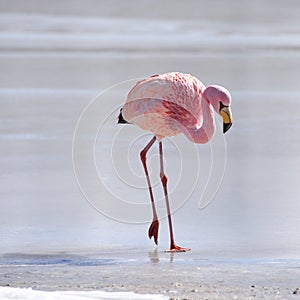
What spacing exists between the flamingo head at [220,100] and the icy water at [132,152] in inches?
24.3

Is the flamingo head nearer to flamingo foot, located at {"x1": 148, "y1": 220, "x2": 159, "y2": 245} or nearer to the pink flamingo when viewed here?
the pink flamingo

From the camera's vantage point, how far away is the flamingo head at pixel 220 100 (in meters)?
7.02

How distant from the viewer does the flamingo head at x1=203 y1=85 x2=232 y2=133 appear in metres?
7.02

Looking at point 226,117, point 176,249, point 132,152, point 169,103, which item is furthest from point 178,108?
point 132,152

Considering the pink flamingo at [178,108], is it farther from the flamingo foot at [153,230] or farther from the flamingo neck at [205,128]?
the flamingo foot at [153,230]

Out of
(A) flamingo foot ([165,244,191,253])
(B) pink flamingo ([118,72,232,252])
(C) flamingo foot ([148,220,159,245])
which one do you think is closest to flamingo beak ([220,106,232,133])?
(B) pink flamingo ([118,72,232,252])

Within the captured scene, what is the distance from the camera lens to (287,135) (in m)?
10.4

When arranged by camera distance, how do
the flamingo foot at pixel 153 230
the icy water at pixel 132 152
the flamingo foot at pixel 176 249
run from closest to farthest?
the flamingo foot at pixel 176 249 → the icy water at pixel 132 152 → the flamingo foot at pixel 153 230

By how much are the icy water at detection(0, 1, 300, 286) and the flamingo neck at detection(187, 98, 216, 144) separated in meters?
0.49

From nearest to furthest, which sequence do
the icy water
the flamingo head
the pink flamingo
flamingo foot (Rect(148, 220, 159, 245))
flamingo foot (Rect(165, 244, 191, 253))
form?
flamingo foot (Rect(165, 244, 191, 253)), the icy water, flamingo foot (Rect(148, 220, 159, 245)), the flamingo head, the pink flamingo

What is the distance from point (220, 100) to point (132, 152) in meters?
2.48

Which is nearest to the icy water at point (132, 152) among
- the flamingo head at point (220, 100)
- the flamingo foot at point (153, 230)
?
the flamingo foot at point (153, 230)

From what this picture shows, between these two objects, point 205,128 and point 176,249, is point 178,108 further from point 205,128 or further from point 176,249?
point 176,249

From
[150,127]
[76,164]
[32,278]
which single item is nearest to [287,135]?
[76,164]
